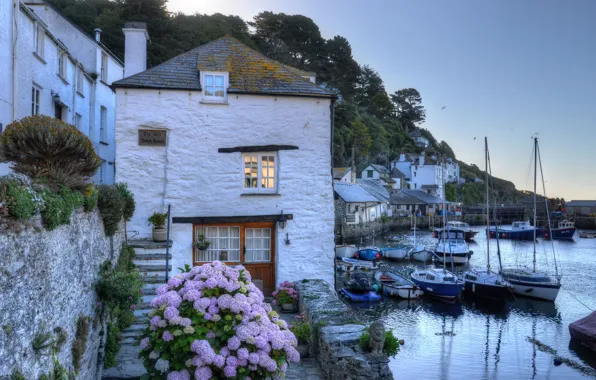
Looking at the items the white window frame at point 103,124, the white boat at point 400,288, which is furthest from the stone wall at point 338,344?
the white boat at point 400,288

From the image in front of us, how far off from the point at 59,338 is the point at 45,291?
2.71 ft

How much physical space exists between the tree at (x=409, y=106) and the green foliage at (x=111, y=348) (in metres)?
109

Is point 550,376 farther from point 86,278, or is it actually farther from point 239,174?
point 86,278

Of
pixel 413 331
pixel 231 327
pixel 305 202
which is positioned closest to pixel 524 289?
pixel 413 331

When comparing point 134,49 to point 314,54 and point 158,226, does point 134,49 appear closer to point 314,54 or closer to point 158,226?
point 158,226

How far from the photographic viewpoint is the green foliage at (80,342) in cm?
600

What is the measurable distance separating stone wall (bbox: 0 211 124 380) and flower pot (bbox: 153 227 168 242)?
537 centimetres

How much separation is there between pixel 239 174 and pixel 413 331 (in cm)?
1322

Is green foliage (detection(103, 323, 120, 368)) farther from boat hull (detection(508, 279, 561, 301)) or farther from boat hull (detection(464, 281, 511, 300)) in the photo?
boat hull (detection(508, 279, 561, 301))

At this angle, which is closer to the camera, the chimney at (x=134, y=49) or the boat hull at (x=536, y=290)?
the chimney at (x=134, y=49)

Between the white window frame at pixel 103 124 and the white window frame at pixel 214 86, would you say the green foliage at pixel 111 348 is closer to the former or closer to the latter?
the white window frame at pixel 214 86

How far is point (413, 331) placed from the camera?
21125 mm

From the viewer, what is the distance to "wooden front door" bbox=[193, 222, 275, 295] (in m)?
13.6

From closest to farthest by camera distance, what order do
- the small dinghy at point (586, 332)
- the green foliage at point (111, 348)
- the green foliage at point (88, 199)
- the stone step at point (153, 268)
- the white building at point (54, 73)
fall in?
the green foliage at point (88, 199) → the green foliage at point (111, 348) → the stone step at point (153, 268) → the white building at point (54, 73) → the small dinghy at point (586, 332)
